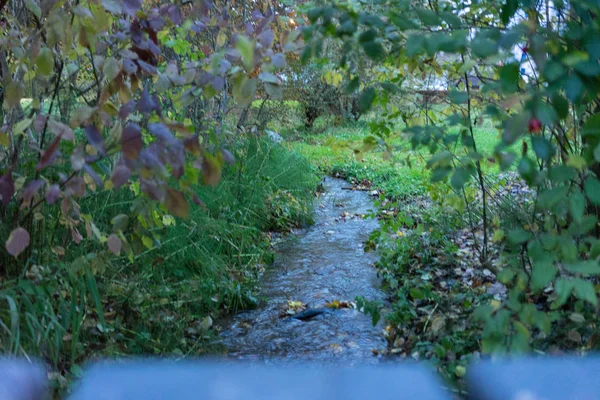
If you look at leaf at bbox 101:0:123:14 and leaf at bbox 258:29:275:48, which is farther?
leaf at bbox 258:29:275:48

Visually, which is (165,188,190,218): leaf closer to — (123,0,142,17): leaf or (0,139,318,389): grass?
(123,0,142,17): leaf

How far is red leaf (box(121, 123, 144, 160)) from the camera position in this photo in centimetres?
177

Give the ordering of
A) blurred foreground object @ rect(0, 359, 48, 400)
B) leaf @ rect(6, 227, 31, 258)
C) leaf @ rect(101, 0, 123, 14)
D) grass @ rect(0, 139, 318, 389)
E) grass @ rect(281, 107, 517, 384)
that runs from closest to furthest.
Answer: blurred foreground object @ rect(0, 359, 48, 400)
leaf @ rect(101, 0, 123, 14)
leaf @ rect(6, 227, 31, 258)
grass @ rect(0, 139, 318, 389)
grass @ rect(281, 107, 517, 384)

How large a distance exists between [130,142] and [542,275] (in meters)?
1.23

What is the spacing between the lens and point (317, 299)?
4.60 m

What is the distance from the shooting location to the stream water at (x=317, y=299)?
3693mm

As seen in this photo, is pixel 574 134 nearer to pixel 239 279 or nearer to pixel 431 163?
pixel 431 163

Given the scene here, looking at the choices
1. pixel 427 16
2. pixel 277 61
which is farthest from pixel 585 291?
pixel 277 61

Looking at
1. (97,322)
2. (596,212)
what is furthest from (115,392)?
(596,212)

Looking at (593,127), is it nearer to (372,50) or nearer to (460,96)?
(460,96)

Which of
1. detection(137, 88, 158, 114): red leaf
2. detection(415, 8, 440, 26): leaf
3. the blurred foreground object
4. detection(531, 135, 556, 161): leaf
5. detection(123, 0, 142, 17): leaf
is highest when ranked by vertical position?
detection(415, 8, 440, 26): leaf

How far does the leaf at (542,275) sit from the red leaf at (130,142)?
1.18m

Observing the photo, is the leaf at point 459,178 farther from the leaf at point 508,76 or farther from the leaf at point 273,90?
the leaf at point 273,90

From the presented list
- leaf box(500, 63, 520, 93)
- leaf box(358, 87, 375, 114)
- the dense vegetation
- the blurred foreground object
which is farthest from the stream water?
the blurred foreground object
